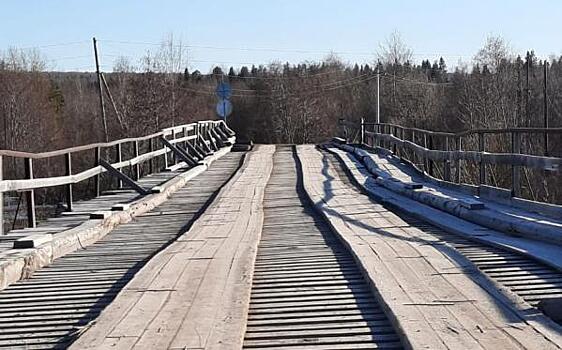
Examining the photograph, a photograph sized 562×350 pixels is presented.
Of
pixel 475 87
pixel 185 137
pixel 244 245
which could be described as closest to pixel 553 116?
pixel 475 87

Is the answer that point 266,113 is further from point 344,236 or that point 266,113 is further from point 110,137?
point 344,236

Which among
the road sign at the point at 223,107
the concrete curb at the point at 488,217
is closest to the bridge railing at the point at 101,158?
the road sign at the point at 223,107

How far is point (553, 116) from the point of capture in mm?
62938

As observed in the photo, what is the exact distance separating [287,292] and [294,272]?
2.83 feet

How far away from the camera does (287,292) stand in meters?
6.53

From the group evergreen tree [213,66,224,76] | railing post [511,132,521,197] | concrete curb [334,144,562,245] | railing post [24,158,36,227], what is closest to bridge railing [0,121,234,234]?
railing post [24,158,36,227]

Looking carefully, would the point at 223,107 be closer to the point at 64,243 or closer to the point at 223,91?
the point at 223,91

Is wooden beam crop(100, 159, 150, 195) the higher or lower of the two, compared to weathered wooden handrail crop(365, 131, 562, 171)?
lower

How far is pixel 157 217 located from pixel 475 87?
54.1 m

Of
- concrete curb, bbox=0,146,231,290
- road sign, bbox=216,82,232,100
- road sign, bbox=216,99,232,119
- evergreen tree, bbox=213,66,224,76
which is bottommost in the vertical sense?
concrete curb, bbox=0,146,231,290

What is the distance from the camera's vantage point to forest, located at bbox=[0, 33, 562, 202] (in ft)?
202

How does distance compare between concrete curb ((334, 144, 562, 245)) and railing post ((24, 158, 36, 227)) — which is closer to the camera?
concrete curb ((334, 144, 562, 245))

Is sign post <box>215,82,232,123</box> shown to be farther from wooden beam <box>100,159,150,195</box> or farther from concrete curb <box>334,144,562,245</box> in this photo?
concrete curb <box>334,144,562,245</box>

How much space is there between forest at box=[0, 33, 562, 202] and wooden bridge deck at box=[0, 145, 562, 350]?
98.3 ft
